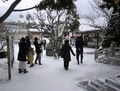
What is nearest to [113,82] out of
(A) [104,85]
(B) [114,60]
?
(A) [104,85]

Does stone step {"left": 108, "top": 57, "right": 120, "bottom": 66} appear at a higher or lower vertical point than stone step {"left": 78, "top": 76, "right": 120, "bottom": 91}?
higher

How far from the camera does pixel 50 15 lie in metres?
13.7

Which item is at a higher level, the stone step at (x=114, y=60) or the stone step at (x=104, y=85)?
the stone step at (x=114, y=60)

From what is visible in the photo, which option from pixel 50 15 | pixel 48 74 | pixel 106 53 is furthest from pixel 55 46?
pixel 48 74

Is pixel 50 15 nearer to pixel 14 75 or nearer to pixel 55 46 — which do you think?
pixel 55 46

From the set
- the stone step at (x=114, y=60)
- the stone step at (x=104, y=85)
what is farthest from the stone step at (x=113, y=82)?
the stone step at (x=114, y=60)

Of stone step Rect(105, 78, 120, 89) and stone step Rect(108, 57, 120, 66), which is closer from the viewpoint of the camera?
stone step Rect(105, 78, 120, 89)

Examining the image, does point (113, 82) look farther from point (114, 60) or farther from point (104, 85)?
point (114, 60)

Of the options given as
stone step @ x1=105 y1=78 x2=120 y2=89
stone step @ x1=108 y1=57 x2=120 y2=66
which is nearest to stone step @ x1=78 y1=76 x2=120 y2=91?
stone step @ x1=105 y1=78 x2=120 y2=89

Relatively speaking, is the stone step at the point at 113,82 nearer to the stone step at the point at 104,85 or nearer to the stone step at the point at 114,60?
the stone step at the point at 104,85

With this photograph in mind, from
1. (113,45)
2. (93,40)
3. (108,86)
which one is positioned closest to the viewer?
(108,86)

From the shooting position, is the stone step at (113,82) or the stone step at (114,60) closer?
the stone step at (113,82)

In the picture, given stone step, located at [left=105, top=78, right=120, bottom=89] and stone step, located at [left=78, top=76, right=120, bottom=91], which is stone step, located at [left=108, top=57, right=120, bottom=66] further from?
stone step, located at [left=105, top=78, right=120, bottom=89]

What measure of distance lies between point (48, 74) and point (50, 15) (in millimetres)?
6946
